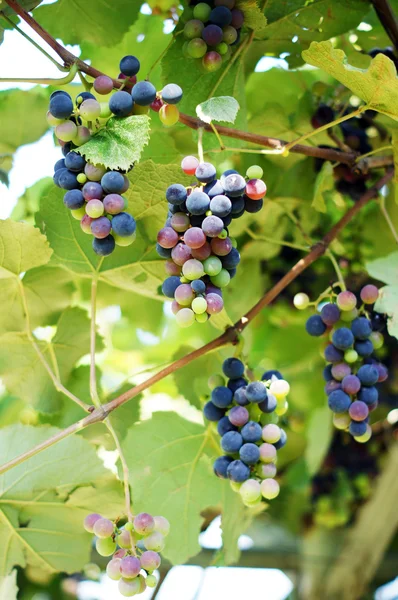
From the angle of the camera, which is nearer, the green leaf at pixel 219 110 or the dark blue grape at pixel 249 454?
the green leaf at pixel 219 110

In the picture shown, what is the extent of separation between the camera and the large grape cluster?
91 centimetres

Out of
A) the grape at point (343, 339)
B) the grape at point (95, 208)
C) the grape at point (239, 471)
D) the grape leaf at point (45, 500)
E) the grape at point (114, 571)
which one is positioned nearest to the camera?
the grape at point (95, 208)

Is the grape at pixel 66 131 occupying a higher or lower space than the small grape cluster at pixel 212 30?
higher

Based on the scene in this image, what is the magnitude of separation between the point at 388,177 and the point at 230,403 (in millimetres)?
604

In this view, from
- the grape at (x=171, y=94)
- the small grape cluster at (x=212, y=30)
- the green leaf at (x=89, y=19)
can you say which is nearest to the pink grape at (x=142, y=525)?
the grape at (x=171, y=94)

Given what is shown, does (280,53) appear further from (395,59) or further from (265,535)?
(265,535)

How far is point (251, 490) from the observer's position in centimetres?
109

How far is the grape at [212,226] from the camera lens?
914 millimetres

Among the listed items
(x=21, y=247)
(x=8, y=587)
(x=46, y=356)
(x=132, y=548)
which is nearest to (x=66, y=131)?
(x=21, y=247)

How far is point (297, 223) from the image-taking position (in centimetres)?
174

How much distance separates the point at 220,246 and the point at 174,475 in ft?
2.14

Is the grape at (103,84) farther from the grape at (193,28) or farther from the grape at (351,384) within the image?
the grape at (351,384)

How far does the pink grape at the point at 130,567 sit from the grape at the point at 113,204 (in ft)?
1.61

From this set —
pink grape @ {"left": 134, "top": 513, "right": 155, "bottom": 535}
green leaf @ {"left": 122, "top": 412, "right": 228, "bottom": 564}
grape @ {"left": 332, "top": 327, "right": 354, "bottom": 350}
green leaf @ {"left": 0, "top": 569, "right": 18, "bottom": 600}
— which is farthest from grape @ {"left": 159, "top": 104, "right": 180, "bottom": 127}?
green leaf @ {"left": 0, "top": 569, "right": 18, "bottom": 600}
